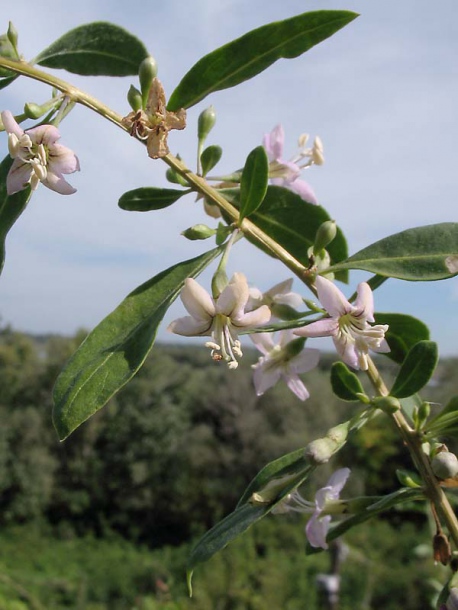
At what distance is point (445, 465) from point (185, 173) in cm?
39

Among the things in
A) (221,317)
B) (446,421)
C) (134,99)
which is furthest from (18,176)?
(446,421)

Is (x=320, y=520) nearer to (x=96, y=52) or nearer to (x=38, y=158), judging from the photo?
→ (x=38, y=158)

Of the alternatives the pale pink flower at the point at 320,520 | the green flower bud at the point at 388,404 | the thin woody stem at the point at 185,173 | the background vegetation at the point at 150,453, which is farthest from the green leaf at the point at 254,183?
the background vegetation at the point at 150,453

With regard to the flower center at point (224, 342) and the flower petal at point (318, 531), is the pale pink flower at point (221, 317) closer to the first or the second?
the flower center at point (224, 342)

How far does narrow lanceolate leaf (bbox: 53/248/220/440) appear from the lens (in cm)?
64

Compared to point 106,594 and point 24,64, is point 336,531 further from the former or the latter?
point 106,594

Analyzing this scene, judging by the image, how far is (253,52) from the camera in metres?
0.77

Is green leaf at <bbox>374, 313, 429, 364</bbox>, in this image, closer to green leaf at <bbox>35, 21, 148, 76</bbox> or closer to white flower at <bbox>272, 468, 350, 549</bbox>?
white flower at <bbox>272, 468, 350, 549</bbox>

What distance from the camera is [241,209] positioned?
0.72m

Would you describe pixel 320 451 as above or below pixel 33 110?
below

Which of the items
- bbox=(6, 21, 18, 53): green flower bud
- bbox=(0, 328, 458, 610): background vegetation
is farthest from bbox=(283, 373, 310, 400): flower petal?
bbox=(0, 328, 458, 610): background vegetation

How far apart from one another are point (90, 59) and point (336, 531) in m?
0.64

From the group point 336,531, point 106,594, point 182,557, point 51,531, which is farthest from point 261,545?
point 336,531

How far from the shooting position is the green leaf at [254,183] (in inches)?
28.0
